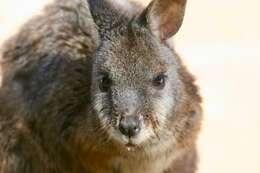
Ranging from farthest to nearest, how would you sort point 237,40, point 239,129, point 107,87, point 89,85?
1. point 237,40
2. point 239,129
3. point 89,85
4. point 107,87

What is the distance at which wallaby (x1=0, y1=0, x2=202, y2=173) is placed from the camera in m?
7.07

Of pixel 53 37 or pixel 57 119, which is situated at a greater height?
pixel 53 37

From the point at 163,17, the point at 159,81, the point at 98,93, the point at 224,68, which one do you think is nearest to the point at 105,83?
the point at 98,93

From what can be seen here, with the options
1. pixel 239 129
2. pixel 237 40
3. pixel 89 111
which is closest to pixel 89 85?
pixel 89 111

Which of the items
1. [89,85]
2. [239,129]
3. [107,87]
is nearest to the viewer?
[107,87]

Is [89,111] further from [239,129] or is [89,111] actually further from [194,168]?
[239,129]

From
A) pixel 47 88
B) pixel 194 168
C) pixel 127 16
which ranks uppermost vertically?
pixel 127 16

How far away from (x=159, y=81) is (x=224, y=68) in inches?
120

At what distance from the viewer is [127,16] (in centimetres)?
723

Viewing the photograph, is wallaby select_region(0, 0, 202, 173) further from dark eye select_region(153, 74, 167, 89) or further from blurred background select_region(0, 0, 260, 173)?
blurred background select_region(0, 0, 260, 173)

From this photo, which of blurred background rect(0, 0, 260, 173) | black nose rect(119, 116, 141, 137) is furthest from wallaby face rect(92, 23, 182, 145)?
blurred background rect(0, 0, 260, 173)

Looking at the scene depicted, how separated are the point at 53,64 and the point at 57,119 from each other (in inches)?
14.8

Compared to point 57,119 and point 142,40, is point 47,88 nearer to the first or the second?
point 57,119

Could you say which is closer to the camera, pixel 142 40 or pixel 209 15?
pixel 142 40
